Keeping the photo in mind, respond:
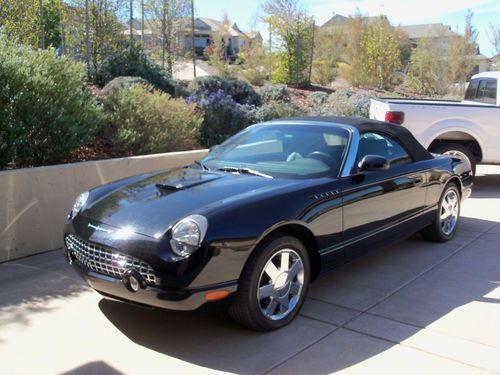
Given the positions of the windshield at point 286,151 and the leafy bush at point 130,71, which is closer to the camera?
the windshield at point 286,151

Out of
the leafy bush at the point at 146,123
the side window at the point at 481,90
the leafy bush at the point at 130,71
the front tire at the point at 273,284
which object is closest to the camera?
the front tire at the point at 273,284

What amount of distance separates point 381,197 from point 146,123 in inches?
180

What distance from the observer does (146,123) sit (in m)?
8.42

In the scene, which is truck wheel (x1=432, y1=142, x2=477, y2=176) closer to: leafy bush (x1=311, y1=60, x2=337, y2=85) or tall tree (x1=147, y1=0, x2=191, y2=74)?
tall tree (x1=147, y1=0, x2=191, y2=74)

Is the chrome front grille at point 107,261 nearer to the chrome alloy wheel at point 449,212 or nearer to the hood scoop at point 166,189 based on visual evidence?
the hood scoop at point 166,189

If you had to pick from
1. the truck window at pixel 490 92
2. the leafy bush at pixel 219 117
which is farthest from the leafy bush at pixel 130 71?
the truck window at pixel 490 92

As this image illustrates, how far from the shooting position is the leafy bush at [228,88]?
1306cm

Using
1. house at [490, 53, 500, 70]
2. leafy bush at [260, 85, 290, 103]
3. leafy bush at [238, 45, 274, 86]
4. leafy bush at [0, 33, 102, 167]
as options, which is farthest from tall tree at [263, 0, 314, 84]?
leafy bush at [0, 33, 102, 167]

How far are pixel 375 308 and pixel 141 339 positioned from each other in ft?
6.08

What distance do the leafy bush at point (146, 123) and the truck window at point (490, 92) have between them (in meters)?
5.17

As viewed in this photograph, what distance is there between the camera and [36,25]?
1352 centimetres

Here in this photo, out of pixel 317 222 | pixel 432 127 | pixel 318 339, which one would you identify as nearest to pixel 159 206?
pixel 317 222

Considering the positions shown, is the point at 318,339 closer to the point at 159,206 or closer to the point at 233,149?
the point at 159,206

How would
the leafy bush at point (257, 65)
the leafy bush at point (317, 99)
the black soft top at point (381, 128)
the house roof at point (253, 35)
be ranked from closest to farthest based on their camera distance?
the black soft top at point (381, 128), the leafy bush at point (317, 99), the leafy bush at point (257, 65), the house roof at point (253, 35)
